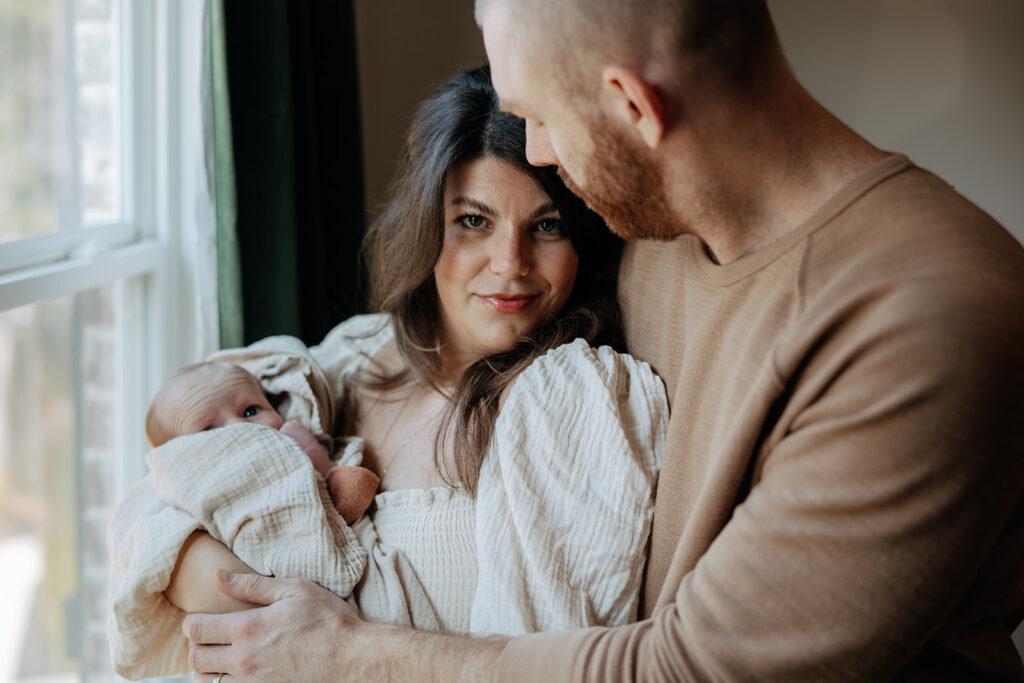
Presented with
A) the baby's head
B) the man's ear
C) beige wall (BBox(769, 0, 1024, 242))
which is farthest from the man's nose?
beige wall (BBox(769, 0, 1024, 242))

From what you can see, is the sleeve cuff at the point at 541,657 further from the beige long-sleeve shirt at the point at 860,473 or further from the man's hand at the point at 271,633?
the man's hand at the point at 271,633

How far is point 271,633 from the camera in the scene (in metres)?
1.28

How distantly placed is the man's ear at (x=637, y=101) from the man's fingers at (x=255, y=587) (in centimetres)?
80

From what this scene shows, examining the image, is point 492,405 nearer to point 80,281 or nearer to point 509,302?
point 509,302

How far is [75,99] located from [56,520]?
33.9 inches

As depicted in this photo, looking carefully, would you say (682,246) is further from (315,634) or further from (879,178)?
(315,634)

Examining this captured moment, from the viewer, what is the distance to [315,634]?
1258mm

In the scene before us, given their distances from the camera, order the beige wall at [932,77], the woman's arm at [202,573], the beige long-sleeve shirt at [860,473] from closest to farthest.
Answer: the beige long-sleeve shirt at [860,473], the woman's arm at [202,573], the beige wall at [932,77]

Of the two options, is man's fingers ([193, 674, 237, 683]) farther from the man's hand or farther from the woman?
the woman

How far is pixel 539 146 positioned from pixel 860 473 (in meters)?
0.59

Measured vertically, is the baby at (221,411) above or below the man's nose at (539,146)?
below

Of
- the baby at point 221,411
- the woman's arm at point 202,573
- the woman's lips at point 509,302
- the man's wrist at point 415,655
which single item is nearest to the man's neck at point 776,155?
the woman's lips at point 509,302

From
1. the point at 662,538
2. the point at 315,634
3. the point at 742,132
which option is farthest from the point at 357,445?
the point at 742,132

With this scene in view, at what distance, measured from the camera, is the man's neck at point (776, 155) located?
3.42 feet
